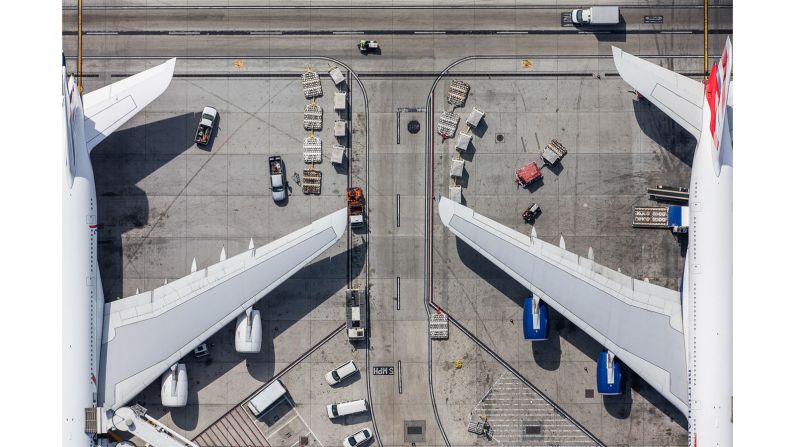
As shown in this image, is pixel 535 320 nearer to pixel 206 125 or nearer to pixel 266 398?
pixel 266 398

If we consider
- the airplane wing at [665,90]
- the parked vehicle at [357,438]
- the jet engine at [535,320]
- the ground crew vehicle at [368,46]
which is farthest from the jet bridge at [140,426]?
the airplane wing at [665,90]

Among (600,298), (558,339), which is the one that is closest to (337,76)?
(600,298)

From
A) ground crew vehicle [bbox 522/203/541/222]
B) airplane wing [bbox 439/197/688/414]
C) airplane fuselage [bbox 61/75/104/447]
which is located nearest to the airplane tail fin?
airplane wing [bbox 439/197/688/414]

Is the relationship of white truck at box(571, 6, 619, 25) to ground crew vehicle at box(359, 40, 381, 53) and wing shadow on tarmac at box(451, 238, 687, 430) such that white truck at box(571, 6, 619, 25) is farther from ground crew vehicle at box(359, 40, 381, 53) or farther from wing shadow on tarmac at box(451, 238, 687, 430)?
wing shadow on tarmac at box(451, 238, 687, 430)

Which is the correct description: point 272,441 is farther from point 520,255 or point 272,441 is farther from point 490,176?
point 490,176

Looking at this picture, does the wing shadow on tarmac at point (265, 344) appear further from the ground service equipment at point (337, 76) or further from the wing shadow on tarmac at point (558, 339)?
the ground service equipment at point (337, 76)

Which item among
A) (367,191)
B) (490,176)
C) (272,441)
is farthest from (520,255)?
(272,441)
